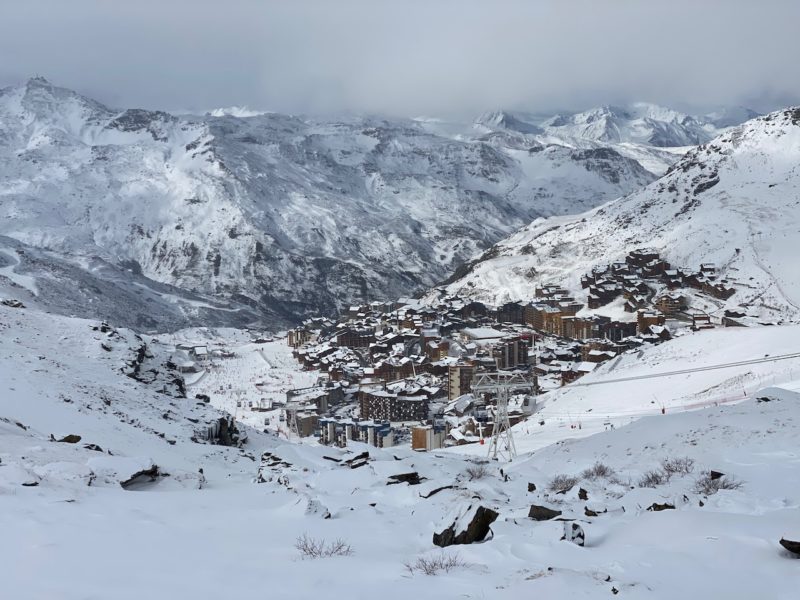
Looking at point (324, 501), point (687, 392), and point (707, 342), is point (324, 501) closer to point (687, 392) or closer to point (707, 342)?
point (687, 392)

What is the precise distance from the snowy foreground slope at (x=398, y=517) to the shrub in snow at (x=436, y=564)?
55 millimetres

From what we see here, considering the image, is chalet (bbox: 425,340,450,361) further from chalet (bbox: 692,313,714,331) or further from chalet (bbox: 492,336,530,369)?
chalet (bbox: 692,313,714,331)

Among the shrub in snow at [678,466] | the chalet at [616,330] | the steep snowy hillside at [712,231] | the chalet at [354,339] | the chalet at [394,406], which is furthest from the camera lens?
the chalet at [354,339]

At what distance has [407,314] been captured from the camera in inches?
3767

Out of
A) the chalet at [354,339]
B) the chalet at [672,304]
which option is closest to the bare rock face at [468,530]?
the chalet at [672,304]

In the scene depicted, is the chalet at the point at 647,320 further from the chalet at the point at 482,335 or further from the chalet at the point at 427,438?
the chalet at the point at 427,438

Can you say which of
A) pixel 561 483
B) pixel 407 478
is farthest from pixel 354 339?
pixel 407 478

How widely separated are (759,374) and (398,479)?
2877 centimetres

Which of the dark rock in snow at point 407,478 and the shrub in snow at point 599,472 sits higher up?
the dark rock in snow at point 407,478

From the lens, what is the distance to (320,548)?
6836mm

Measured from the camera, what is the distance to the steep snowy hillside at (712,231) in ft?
263

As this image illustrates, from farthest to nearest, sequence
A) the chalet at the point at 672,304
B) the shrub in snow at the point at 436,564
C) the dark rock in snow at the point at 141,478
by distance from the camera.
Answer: the chalet at the point at 672,304
the dark rock in snow at the point at 141,478
the shrub in snow at the point at 436,564

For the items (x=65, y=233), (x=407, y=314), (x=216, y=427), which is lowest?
(x=216, y=427)

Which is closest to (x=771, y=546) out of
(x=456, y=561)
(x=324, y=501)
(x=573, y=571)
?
(x=573, y=571)
